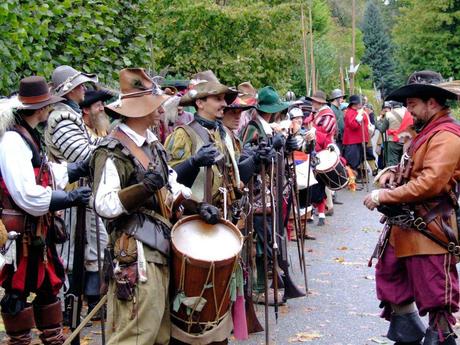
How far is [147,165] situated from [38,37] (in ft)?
11.9

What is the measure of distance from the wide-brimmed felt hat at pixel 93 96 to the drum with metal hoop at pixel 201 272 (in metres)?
2.40

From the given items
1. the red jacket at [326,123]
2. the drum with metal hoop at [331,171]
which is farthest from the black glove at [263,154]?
the red jacket at [326,123]

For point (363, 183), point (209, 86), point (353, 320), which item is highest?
point (209, 86)

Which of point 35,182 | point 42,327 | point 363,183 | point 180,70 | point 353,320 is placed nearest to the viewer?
point 35,182

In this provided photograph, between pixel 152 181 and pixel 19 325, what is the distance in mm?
1969

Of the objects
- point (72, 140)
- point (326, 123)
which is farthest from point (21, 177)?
point (326, 123)

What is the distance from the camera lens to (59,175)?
17.8 feet

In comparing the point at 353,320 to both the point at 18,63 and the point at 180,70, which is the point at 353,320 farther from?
the point at 180,70

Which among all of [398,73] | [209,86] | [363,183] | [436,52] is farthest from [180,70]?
[398,73]

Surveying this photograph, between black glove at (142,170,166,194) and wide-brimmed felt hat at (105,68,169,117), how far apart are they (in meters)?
0.46

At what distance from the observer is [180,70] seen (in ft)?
67.9

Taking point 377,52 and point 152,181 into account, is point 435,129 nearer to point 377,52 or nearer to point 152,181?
point 152,181

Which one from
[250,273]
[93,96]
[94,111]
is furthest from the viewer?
[94,111]

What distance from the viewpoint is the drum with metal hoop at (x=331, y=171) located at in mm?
11695
